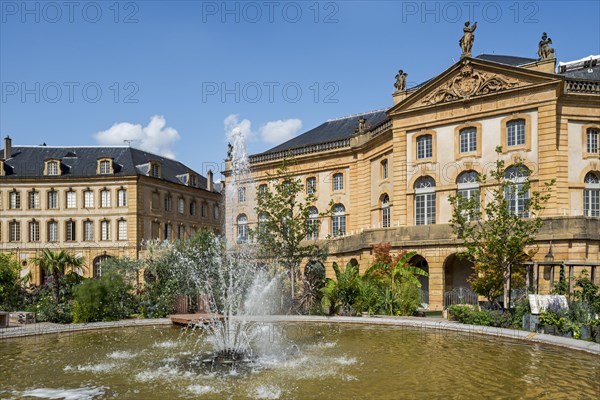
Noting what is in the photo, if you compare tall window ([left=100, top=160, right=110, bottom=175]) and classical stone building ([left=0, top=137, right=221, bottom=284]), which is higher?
tall window ([left=100, top=160, right=110, bottom=175])

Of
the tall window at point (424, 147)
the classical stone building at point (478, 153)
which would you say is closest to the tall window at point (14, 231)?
the classical stone building at point (478, 153)

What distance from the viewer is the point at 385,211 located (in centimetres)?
3703

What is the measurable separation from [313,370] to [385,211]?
24.8 metres

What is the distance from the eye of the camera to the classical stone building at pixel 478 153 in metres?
28.6

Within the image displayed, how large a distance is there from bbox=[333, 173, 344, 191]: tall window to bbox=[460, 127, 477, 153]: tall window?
12.0 metres

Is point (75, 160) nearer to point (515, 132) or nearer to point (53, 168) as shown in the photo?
point (53, 168)

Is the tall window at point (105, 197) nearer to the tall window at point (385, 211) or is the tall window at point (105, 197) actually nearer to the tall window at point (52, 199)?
the tall window at point (52, 199)

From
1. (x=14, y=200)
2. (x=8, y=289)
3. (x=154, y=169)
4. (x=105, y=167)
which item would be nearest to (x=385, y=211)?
(x=8, y=289)

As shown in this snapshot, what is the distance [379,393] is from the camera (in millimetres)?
11102

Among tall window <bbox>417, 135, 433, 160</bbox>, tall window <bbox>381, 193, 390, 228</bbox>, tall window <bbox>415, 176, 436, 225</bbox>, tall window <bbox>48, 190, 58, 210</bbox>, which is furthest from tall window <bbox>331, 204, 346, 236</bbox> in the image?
tall window <bbox>48, 190, 58, 210</bbox>

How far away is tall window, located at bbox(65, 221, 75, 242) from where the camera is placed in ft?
166

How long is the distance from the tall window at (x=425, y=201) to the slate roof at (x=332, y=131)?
10.2 m

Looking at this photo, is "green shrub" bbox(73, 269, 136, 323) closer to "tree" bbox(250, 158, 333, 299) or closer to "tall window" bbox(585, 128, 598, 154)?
"tree" bbox(250, 158, 333, 299)

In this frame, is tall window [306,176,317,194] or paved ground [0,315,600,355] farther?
tall window [306,176,317,194]
